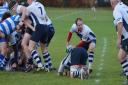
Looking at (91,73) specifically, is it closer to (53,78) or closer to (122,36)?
(53,78)

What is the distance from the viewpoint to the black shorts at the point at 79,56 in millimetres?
15508

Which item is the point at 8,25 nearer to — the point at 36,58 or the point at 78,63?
the point at 36,58

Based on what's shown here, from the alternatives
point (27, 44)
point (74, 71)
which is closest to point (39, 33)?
point (27, 44)

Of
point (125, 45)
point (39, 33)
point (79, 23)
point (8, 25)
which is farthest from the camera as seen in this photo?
point (39, 33)

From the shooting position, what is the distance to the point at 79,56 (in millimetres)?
15477

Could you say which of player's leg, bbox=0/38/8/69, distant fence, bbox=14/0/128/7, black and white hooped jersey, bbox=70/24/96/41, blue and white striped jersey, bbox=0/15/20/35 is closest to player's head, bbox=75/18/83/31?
black and white hooped jersey, bbox=70/24/96/41

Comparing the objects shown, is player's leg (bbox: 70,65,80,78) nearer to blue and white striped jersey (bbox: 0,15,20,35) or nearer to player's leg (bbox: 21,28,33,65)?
player's leg (bbox: 21,28,33,65)

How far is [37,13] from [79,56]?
2.01m

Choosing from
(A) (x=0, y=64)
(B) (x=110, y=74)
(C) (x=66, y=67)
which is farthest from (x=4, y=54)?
(B) (x=110, y=74)

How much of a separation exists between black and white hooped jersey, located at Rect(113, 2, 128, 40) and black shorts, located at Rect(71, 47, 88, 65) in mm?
1746

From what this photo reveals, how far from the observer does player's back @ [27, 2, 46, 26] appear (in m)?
16.6

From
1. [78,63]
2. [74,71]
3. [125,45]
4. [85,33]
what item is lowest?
[74,71]

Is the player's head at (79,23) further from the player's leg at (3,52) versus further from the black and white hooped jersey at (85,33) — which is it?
the player's leg at (3,52)

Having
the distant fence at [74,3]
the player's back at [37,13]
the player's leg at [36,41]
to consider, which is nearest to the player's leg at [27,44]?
the player's leg at [36,41]
